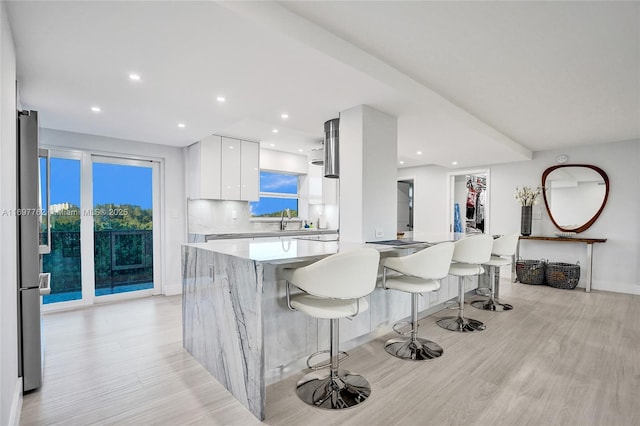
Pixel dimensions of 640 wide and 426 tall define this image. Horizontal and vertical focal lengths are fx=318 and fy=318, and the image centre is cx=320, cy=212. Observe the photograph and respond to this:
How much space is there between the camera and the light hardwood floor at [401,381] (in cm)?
190

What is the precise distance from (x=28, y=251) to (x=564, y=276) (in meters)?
6.80

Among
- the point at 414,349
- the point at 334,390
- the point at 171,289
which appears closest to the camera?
the point at 334,390

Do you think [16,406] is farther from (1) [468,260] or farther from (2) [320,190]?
(2) [320,190]

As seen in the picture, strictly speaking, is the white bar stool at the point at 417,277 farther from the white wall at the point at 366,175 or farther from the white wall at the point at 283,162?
the white wall at the point at 283,162

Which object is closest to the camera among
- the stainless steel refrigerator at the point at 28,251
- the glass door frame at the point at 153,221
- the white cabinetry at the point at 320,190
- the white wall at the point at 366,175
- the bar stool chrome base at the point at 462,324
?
the stainless steel refrigerator at the point at 28,251

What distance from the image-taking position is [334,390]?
2092mm

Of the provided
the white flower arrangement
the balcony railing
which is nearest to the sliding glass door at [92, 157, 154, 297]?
the balcony railing

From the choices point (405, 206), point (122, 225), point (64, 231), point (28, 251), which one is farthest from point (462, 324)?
point (405, 206)

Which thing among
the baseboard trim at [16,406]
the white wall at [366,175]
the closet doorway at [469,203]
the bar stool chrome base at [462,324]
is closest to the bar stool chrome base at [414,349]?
the bar stool chrome base at [462,324]

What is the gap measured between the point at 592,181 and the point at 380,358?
5295 mm

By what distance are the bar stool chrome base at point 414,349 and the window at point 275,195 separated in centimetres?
370

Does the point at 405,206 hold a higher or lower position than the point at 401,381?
higher

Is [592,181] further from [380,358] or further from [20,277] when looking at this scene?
[20,277]

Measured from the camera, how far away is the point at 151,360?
2.65 meters
